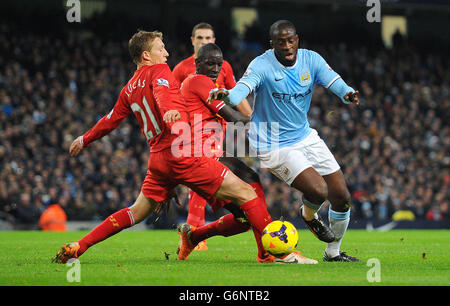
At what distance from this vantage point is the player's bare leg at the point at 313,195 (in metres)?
7.05

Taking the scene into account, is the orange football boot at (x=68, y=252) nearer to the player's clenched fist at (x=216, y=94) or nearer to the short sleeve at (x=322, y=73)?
the player's clenched fist at (x=216, y=94)

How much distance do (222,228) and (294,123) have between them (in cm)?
140

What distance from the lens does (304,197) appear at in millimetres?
7270

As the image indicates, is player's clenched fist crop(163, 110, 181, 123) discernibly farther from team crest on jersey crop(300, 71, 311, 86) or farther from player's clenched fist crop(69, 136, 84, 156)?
team crest on jersey crop(300, 71, 311, 86)

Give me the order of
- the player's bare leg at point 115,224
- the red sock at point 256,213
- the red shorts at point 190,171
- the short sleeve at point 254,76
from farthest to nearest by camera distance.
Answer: the player's bare leg at point 115,224 → the short sleeve at point 254,76 → the red sock at point 256,213 → the red shorts at point 190,171

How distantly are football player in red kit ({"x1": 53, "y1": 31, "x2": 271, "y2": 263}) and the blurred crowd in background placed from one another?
1032 centimetres

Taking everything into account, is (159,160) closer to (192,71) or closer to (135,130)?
(192,71)

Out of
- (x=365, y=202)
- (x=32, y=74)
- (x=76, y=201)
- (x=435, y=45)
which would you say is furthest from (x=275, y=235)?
(x=435, y=45)

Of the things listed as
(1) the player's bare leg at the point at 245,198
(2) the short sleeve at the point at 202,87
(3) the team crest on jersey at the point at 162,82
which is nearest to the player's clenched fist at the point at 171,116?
(3) the team crest on jersey at the point at 162,82

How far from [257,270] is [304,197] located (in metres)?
1.11

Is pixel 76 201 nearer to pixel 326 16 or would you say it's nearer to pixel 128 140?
pixel 128 140

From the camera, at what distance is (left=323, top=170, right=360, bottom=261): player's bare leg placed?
743cm

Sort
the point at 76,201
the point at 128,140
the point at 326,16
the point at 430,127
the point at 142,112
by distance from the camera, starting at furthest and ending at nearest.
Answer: the point at 326,16, the point at 430,127, the point at 128,140, the point at 76,201, the point at 142,112

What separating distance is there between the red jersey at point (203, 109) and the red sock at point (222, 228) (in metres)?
0.74
